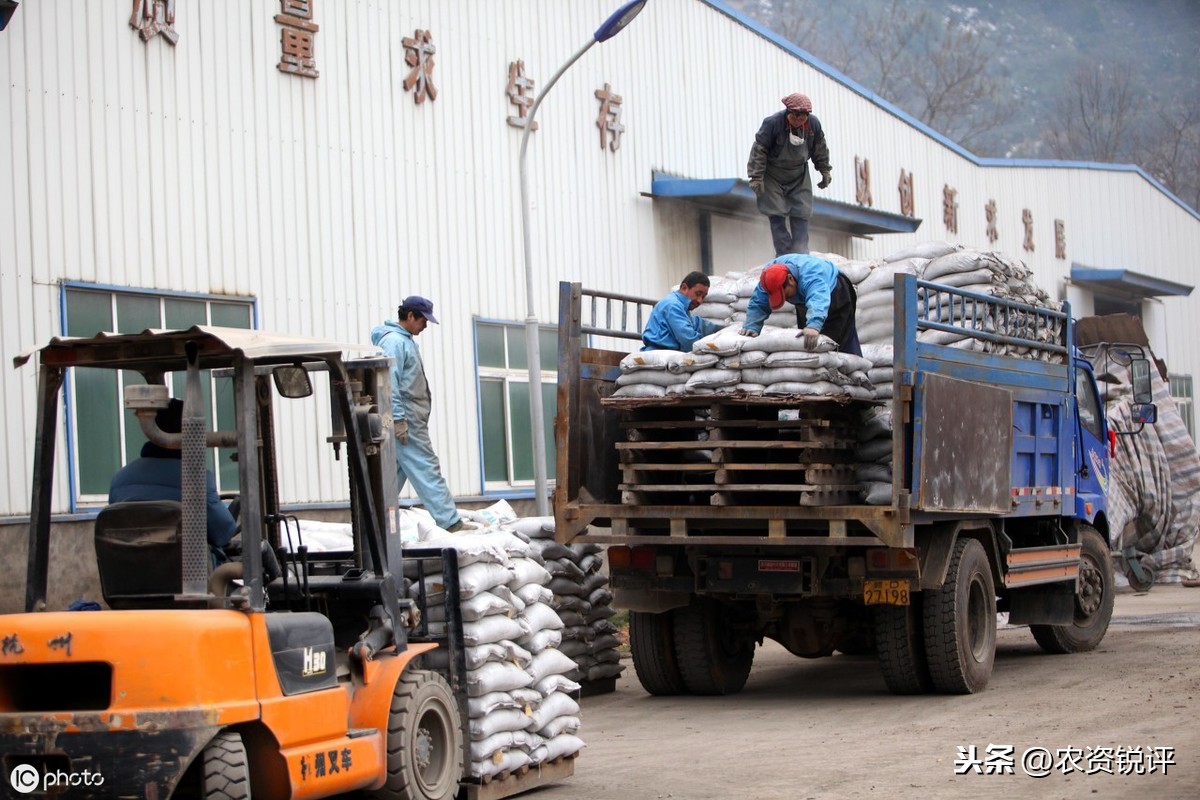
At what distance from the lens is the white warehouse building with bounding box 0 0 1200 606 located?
13.6 meters

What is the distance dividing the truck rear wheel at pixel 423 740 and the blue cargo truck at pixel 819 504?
3458 millimetres

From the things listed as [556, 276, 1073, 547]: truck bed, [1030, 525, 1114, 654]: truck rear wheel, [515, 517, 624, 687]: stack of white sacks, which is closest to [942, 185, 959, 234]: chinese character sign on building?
[1030, 525, 1114, 654]: truck rear wheel

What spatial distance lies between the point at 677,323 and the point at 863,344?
1.38 meters

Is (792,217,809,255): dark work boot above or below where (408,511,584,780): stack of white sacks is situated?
above

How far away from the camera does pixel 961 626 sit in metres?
11.1

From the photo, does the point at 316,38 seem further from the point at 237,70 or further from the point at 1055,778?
the point at 1055,778

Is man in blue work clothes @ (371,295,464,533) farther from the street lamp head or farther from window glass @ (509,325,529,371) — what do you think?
window glass @ (509,325,529,371)

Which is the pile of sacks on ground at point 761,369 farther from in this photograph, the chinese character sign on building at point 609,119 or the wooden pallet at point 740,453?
the chinese character sign on building at point 609,119

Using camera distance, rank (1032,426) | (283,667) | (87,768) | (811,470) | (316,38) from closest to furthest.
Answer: (87,768)
(283,667)
(811,470)
(1032,426)
(316,38)

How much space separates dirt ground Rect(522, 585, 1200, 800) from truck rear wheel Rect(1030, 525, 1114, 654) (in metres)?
0.23

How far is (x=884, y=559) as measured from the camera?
34.7 ft

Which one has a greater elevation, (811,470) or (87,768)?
(811,470)

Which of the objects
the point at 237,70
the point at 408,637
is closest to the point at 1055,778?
the point at 408,637

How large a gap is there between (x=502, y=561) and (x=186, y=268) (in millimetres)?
7624
